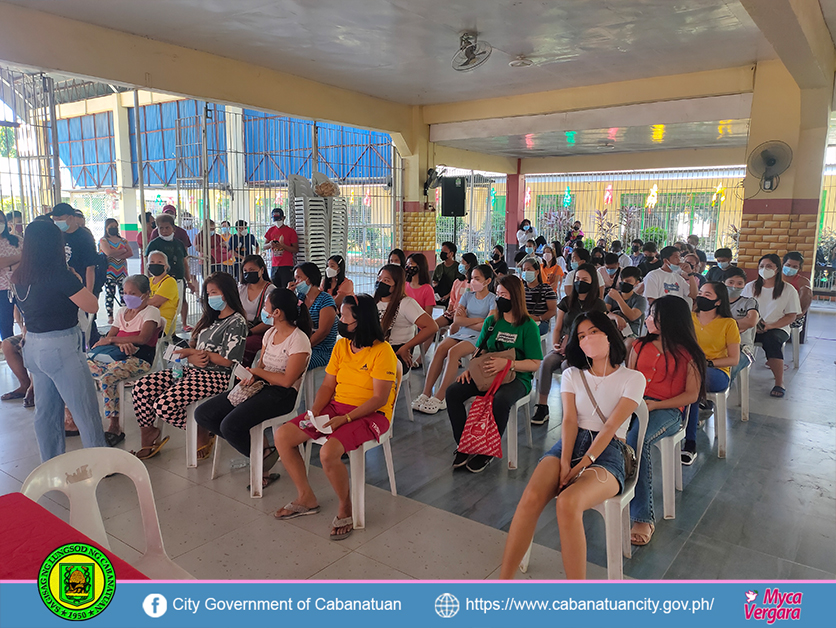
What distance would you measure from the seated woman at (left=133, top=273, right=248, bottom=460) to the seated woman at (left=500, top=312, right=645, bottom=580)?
7.05ft

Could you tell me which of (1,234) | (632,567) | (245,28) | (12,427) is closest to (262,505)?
(632,567)

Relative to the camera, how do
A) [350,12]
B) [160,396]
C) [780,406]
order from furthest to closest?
[350,12] → [780,406] → [160,396]

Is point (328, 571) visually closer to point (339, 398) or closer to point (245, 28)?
point (339, 398)

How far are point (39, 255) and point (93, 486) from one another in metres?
1.66

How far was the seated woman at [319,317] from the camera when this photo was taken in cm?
438

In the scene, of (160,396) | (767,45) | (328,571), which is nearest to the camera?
(328,571)

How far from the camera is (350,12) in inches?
209

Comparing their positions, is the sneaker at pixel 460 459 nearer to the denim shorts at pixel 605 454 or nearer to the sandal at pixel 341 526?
the sandal at pixel 341 526

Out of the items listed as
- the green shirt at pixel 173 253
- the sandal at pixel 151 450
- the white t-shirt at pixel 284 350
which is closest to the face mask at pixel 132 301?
the sandal at pixel 151 450

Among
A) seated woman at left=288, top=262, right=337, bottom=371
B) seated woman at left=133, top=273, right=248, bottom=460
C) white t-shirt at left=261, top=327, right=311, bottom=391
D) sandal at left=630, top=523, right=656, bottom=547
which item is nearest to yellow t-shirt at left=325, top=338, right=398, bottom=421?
white t-shirt at left=261, top=327, right=311, bottom=391

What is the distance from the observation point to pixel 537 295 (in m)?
5.23

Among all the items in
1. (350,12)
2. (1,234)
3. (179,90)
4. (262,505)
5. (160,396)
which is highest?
(350,12)

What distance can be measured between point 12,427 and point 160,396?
1580 millimetres

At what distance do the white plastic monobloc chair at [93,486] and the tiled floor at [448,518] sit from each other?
25.4 inches
